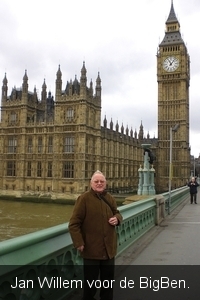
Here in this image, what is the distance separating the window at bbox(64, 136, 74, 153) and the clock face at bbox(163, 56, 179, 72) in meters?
38.7

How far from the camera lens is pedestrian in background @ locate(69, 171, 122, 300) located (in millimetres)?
3975

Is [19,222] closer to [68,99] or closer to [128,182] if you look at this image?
[68,99]

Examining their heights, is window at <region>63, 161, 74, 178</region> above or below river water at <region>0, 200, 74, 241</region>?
above

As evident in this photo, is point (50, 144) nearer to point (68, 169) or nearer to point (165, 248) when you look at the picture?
point (68, 169)

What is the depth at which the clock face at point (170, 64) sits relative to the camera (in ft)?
261

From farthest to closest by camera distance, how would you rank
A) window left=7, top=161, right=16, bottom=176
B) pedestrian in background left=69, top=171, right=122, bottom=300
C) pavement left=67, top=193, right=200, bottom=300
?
window left=7, top=161, right=16, bottom=176 < pavement left=67, top=193, right=200, bottom=300 < pedestrian in background left=69, top=171, right=122, bottom=300

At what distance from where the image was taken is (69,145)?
51.9 meters

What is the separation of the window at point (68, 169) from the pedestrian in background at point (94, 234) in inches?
1859

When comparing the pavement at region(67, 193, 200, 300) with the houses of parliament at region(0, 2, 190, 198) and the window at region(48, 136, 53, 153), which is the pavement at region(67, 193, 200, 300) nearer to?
the houses of parliament at region(0, 2, 190, 198)

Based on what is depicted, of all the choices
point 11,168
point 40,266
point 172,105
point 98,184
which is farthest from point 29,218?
point 172,105

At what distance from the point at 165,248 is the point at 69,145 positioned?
44.7 metres

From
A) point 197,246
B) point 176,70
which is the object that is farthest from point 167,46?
point 197,246

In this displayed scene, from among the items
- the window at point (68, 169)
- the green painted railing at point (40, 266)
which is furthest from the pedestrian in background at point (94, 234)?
the window at point (68, 169)

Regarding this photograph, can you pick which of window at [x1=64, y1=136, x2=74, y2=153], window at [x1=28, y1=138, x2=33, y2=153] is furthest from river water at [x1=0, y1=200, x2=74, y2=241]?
window at [x1=28, y1=138, x2=33, y2=153]
